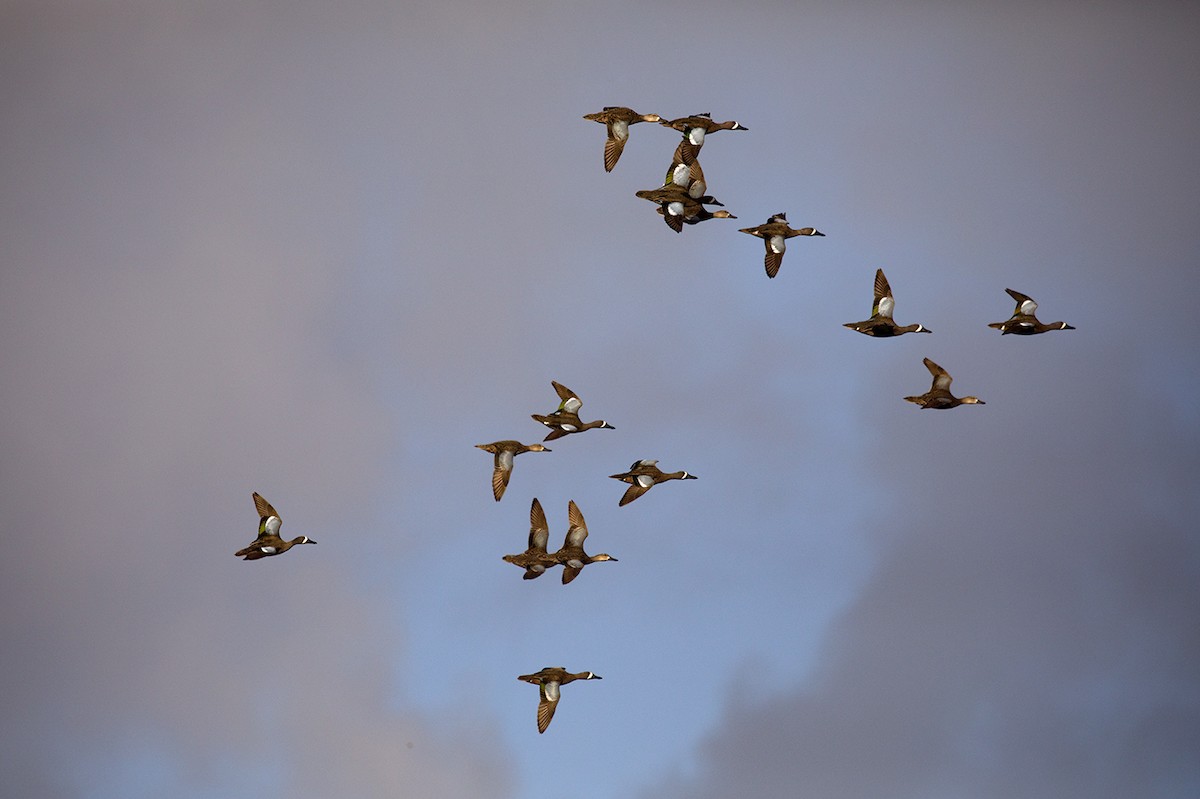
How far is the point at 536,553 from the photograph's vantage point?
1957 inches

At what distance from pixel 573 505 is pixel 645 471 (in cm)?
234

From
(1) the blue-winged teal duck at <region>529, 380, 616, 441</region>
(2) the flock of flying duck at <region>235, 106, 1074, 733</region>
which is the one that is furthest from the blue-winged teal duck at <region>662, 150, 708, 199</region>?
(1) the blue-winged teal duck at <region>529, 380, 616, 441</region>

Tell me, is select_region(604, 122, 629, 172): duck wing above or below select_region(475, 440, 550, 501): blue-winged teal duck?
above

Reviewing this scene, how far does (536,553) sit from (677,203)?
1083 cm

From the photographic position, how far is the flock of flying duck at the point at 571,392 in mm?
47594

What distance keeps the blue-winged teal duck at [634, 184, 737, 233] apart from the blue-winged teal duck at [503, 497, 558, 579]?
899 centimetres

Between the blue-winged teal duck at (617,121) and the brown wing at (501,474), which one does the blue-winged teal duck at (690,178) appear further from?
the brown wing at (501,474)

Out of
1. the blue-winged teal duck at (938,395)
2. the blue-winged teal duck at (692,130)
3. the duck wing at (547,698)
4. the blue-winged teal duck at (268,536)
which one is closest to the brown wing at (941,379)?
the blue-winged teal duck at (938,395)

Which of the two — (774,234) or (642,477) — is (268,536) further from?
(774,234)

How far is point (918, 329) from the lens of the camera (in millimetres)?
48906

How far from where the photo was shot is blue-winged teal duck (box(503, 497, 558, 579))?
4891 cm

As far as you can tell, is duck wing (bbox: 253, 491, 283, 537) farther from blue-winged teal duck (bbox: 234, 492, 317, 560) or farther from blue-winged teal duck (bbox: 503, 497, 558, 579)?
blue-winged teal duck (bbox: 503, 497, 558, 579)

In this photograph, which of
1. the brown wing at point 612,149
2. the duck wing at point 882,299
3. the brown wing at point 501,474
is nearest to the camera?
the brown wing at point 612,149

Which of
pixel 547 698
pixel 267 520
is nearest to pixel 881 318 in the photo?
pixel 547 698
